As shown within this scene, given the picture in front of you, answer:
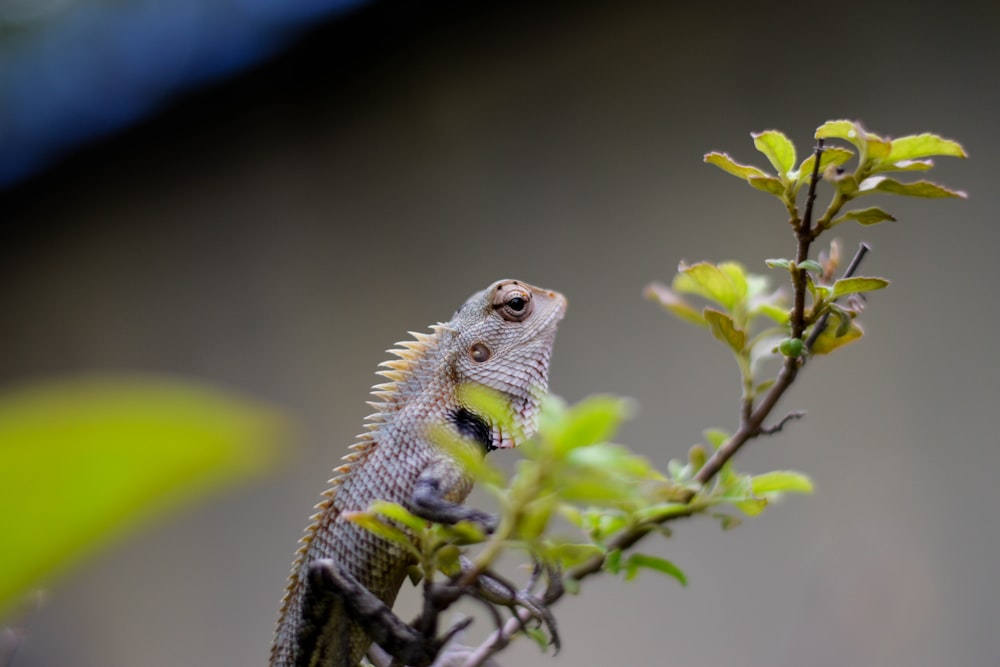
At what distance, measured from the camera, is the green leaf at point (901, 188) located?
493 mm

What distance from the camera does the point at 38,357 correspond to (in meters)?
2.47

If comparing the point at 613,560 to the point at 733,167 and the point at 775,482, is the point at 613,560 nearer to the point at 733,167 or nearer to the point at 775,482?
the point at 775,482

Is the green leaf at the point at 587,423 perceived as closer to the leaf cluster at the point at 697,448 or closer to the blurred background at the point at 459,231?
the leaf cluster at the point at 697,448

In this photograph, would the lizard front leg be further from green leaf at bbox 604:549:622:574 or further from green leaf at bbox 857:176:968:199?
green leaf at bbox 857:176:968:199

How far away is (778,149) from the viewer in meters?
0.54

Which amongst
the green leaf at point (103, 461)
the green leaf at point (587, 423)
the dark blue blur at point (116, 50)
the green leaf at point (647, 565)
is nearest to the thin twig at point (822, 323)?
the green leaf at point (647, 565)

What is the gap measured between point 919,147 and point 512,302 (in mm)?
424

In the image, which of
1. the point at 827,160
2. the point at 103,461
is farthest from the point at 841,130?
the point at 103,461

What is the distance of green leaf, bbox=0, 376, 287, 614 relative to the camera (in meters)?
0.11

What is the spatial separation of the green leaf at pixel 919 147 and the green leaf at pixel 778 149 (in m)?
0.06

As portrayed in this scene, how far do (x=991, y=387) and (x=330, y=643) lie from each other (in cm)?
142

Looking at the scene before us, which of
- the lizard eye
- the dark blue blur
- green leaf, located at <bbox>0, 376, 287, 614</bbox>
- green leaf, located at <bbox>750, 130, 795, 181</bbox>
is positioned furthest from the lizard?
the dark blue blur

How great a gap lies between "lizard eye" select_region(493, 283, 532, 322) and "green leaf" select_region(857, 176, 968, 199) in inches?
15.6

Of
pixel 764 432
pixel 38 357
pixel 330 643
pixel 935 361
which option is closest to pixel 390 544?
pixel 330 643
